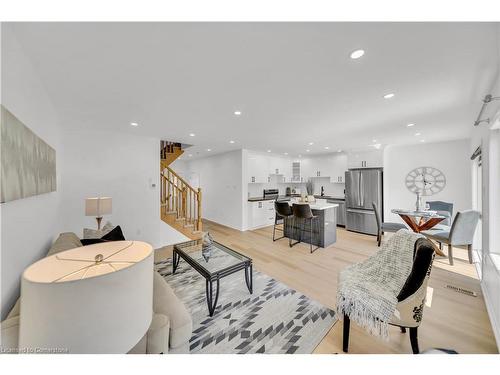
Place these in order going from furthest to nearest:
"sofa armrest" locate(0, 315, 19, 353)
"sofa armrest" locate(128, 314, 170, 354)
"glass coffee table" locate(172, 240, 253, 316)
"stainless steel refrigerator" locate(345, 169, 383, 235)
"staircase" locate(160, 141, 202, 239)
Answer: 1. "stainless steel refrigerator" locate(345, 169, 383, 235)
2. "staircase" locate(160, 141, 202, 239)
3. "glass coffee table" locate(172, 240, 253, 316)
4. "sofa armrest" locate(128, 314, 170, 354)
5. "sofa armrest" locate(0, 315, 19, 353)

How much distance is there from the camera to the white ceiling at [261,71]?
45.9 inches

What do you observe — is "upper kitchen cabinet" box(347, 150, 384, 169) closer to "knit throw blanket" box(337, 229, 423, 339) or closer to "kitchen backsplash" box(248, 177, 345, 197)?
"kitchen backsplash" box(248, 177, 345, 197)

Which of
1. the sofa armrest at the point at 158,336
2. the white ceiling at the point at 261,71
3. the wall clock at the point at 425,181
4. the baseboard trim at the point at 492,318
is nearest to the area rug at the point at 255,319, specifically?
the sofa armrest at the point at 158,336

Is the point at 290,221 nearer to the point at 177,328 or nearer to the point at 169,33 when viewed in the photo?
the point at 177,328

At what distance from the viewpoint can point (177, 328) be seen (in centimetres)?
109

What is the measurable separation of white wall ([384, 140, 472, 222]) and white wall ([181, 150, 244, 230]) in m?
4.04

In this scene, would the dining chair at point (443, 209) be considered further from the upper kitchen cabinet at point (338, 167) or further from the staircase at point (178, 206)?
the staircase at point (178, 206)

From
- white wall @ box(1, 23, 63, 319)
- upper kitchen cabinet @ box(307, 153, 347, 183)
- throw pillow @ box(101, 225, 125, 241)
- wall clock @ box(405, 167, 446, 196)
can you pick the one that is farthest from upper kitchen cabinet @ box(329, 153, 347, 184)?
white wall @ box(1, 23, 63, 319)

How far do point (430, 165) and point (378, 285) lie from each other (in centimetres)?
470

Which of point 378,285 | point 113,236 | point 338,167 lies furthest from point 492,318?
point 338,167

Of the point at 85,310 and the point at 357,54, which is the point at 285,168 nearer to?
the point at 357,54

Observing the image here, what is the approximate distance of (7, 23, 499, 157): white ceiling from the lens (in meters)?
1.17

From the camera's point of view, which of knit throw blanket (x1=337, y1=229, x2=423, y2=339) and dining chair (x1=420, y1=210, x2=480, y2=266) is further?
dining chair (x1=420, y1=210, x2=480, y2=266)

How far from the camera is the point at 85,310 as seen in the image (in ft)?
1.54
